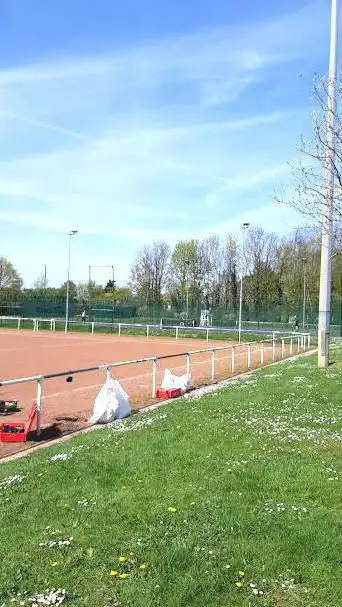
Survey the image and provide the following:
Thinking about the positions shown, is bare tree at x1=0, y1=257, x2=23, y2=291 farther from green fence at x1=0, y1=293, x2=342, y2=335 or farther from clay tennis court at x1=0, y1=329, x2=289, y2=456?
clay tennis court at x1=0, y1=329, x2=289, y2=456

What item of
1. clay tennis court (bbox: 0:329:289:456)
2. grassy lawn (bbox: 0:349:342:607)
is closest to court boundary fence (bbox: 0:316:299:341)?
clay tennis court (bbox: 0:329:289:456)

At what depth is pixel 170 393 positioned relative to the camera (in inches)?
601

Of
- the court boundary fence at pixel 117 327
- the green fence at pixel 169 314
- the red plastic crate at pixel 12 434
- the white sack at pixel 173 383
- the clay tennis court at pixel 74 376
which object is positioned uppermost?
the green fence at pixel 169 314

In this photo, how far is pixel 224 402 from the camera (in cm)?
1180

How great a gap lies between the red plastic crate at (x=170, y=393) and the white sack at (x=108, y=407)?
3.00m

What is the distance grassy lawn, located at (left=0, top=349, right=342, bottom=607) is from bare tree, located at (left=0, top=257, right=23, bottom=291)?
3966 inches

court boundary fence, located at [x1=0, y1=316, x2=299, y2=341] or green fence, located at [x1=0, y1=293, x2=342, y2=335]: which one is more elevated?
green fence, located at [x1=0, y1=293, x2=342, y2=335]

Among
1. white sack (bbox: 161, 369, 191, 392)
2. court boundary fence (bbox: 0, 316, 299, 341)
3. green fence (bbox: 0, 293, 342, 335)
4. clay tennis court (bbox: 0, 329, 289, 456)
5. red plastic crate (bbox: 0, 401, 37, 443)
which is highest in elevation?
green fence (bbox: 0, 293, 342, 335)

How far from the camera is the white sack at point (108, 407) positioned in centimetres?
1192

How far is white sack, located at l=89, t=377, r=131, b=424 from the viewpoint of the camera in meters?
11.9

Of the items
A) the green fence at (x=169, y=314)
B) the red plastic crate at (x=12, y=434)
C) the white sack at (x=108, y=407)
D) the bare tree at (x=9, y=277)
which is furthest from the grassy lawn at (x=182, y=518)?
the bare tree at (x=9, y=277)

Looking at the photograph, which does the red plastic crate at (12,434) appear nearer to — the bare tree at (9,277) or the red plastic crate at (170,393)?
the red plastic crate at (170,393)

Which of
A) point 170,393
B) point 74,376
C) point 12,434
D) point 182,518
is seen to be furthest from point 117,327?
point 182,518

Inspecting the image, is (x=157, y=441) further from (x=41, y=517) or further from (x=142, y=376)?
(x=142, y=376)
